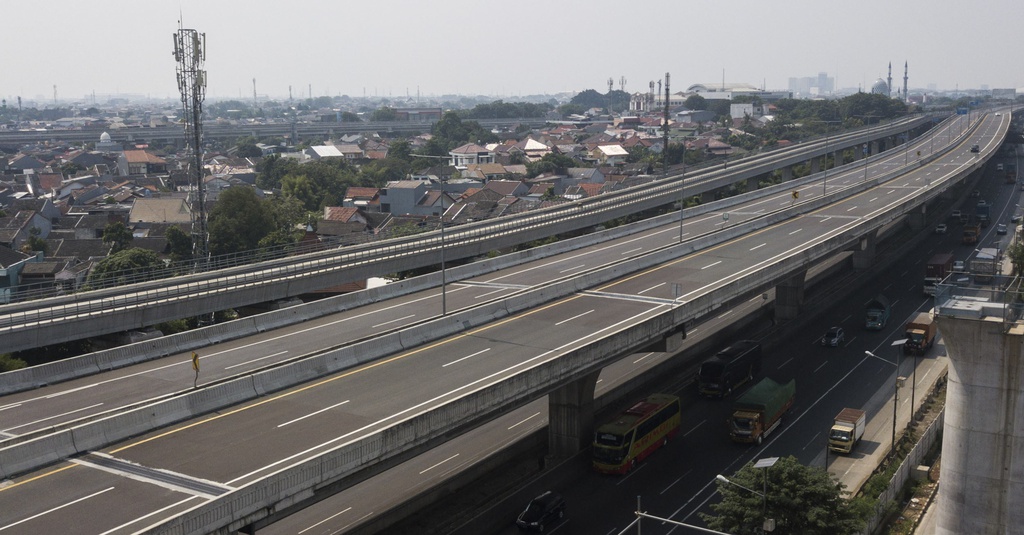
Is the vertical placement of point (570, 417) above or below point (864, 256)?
below

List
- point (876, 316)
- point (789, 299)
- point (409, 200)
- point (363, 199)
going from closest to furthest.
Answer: point (876, 316) → point (789, 299) → point (409, 200) → point (363, 199)

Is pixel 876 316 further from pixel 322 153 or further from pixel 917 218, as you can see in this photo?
pixel 322 153

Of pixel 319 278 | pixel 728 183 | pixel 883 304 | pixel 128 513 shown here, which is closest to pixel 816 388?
pixel 883 304

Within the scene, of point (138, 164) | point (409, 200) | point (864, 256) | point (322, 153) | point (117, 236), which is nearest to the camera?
point (864, 256)

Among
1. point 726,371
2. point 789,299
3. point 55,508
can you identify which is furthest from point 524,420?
point 789,299

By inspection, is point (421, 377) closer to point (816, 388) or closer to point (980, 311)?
point (980, 311)

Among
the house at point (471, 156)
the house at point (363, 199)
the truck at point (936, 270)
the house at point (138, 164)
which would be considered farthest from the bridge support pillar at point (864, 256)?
the house at point (138, 164)
